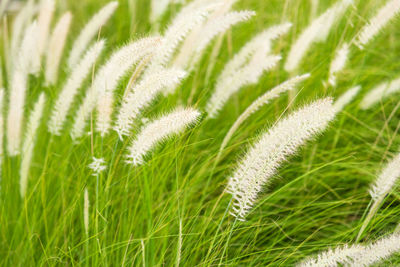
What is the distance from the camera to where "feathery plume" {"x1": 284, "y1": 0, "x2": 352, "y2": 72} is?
198 centimetres

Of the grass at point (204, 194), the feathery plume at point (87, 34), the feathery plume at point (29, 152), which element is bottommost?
the grass at point (204, 194)

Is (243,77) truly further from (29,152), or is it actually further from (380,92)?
(29,152)

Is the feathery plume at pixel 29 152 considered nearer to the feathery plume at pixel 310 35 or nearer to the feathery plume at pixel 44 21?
the feathery plume at pixel 44 21

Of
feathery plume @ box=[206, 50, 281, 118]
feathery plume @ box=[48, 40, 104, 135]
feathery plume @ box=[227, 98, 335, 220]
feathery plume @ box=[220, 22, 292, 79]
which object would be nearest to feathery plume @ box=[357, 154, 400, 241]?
feathery plume @ box=[227, 98, 335, 220]

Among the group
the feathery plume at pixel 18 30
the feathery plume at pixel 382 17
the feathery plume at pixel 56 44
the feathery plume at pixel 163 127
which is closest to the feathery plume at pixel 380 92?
the feathery plume at pixel 382 17

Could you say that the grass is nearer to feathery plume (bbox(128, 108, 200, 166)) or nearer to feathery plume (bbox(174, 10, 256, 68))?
feathery plume (bbox(128, 108, 200, 166))

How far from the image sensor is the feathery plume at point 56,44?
1.93m

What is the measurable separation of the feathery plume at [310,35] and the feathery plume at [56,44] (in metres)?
1.16

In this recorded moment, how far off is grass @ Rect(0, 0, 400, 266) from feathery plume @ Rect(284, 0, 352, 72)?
0.10 metres

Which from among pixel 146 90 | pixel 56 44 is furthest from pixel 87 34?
pixel 146 90

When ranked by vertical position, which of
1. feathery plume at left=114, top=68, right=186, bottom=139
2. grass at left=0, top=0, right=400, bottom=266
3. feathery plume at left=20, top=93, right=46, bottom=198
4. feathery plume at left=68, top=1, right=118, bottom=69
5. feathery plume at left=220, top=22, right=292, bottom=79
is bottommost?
grass at left=0, top=0, right=400, bottom=266

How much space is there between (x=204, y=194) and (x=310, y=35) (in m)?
0.97

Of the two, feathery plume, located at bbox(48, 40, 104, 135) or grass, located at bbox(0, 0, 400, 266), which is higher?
feathery plume, located at bbox(48, 40, 104, 135)

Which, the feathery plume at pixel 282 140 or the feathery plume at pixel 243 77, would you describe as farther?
the feathery plume at pixel 243 77
